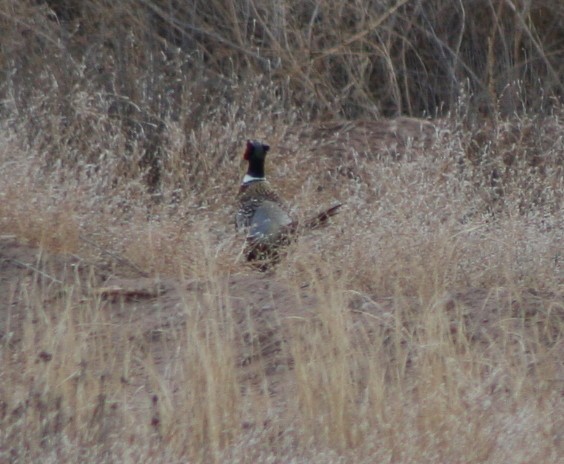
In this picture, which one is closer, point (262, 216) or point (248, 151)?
point (262, 216)

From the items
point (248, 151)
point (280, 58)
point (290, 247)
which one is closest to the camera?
point (290, 247)

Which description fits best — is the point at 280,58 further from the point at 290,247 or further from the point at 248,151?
the point at 290,247

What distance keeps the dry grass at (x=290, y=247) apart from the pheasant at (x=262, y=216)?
0.14m

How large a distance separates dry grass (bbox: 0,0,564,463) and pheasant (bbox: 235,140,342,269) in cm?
14

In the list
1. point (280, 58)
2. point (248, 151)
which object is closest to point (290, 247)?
point (248, 151)

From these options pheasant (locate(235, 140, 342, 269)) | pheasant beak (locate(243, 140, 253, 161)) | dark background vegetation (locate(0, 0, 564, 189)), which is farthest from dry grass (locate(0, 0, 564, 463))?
pheasant beak (locate(243, 140, 253, 161))

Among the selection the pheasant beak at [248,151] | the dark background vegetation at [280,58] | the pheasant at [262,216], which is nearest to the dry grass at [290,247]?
the dark background vegetation at [280,58]

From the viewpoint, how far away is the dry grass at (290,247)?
183 inches

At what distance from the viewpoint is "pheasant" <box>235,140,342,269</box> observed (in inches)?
283

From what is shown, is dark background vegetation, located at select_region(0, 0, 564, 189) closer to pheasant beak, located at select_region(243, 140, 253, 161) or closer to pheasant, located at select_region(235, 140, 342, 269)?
pheasant beak, located at select_region(243, 140, 253, 161)

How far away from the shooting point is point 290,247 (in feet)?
23.0

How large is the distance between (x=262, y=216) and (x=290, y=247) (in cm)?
70

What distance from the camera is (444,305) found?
5.88 m

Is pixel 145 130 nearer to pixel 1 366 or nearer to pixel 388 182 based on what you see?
pixel 388 182
